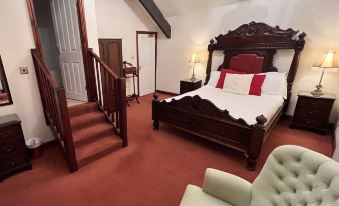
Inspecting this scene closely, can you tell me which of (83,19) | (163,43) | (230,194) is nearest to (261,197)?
(230,194)

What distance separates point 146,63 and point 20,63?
343 cm

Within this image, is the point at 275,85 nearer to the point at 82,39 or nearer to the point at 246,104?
the point at 246,104

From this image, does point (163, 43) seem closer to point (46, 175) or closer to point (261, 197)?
point (46, 175)

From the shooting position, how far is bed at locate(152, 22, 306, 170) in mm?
2269

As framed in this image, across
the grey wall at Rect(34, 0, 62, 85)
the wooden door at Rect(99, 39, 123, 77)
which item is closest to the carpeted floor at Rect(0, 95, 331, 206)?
the wooden door at Rect(99, 39, 123, 77)

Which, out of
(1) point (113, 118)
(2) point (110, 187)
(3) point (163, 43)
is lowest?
(2) point (110, 187)

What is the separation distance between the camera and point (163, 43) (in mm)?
5371

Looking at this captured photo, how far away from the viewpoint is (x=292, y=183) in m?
1.06

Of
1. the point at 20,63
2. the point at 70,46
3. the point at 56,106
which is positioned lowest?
the point at 56,106

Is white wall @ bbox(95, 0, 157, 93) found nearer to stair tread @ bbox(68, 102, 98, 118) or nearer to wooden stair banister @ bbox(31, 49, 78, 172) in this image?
stair tread @ bbox(68, 102, 98, 118)

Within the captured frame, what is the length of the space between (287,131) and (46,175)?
3.89 metres

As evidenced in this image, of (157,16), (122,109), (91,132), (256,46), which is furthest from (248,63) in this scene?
(91,132)

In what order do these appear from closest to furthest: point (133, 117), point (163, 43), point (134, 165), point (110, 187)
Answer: point (110, 187)
point (134, 165)
point (133, 117)
point (163, 43)

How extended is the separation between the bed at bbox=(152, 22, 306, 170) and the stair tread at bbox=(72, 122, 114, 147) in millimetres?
865
